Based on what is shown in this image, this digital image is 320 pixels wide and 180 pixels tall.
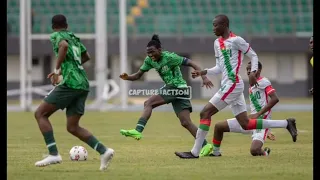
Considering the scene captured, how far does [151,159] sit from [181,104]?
169 centimetres

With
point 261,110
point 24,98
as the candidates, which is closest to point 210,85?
point 261,110

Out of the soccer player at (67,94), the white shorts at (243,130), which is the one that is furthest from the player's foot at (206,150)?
the soccer player at (67,94)

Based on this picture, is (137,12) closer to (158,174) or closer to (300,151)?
(300,151)

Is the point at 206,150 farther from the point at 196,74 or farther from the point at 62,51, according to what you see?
the point at 62,51

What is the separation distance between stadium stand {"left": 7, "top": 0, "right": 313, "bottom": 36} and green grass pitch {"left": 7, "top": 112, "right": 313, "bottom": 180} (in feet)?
87.6

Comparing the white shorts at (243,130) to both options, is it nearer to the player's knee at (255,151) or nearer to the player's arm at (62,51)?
the player's knee at (255,151)

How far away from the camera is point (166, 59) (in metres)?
15.7

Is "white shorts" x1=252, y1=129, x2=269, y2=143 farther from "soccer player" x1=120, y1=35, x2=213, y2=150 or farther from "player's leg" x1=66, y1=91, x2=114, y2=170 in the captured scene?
"player's leg" x1=66, y1=91, x2=114, y2=170

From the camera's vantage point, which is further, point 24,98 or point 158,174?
point 24,98

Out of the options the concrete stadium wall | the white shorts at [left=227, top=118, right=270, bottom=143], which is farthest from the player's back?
the concrete stadium wall

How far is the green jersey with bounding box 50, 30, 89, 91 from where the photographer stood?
41.5ft
